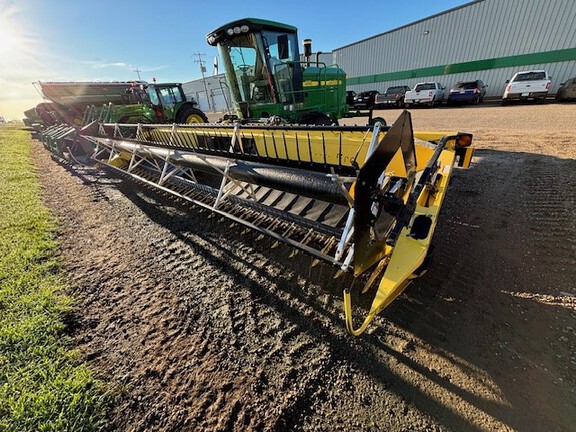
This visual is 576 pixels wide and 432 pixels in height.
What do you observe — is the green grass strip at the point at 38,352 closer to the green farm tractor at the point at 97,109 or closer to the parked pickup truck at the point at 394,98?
the green farm tractor at the point at 97,109

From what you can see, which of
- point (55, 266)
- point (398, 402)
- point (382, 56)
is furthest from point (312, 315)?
point (382, 56)

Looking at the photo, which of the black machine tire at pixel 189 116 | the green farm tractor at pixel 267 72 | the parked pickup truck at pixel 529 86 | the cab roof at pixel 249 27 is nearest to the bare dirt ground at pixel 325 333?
the green farm tractor at pixel 267 72

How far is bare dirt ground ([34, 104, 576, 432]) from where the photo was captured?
4.42 feet

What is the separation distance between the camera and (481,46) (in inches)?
747

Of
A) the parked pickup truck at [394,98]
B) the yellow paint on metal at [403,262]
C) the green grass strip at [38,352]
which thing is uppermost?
the yellow paint on metal at [403,262]

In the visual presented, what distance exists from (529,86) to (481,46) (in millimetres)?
8250

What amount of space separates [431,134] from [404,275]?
152 cm

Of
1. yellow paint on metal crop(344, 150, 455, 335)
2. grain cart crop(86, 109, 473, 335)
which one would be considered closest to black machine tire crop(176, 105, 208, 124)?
grain cart crop(86, 109, 473, 335)

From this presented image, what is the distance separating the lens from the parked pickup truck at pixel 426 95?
1672 cm

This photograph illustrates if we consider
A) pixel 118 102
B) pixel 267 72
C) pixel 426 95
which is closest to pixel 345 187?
pixel 267 72

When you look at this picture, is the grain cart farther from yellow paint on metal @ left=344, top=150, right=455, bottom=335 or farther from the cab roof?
the cab roof

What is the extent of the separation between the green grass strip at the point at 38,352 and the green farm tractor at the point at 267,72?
3.94 m

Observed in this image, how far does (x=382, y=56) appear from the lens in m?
24.4

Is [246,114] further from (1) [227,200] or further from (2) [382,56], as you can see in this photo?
(2) [382,56]
